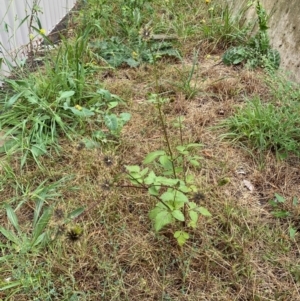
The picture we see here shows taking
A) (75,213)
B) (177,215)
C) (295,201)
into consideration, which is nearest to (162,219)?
(177,215)

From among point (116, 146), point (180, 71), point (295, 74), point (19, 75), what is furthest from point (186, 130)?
point (19, 75)

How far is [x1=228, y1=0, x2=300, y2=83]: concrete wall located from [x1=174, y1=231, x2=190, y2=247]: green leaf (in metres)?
1.52

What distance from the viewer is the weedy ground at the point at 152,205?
50.6 inches

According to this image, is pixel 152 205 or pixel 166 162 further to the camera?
pixel 152 205

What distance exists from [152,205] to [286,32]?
182cm

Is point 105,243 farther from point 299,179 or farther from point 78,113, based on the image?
point 299,179

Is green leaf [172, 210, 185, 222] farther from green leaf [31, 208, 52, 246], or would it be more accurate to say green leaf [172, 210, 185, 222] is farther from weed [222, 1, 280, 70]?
weed [222, 1, 280, 70]

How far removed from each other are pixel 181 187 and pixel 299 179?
2.72 feet

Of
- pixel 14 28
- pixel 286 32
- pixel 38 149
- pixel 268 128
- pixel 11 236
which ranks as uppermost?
pixel 286 32

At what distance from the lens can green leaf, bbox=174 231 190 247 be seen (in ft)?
4.28

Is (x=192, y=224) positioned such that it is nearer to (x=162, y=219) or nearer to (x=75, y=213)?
(x=162, y=219)

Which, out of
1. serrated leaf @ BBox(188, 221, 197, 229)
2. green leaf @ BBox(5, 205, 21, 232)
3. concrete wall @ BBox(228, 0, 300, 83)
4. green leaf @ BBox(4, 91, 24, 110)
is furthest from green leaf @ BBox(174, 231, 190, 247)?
concrete wall @ BBox(228, 0, 300, 83)

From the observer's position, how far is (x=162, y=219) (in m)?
1.25

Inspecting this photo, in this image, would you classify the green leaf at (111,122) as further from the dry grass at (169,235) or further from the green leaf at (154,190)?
the green leaf at (154,190)
